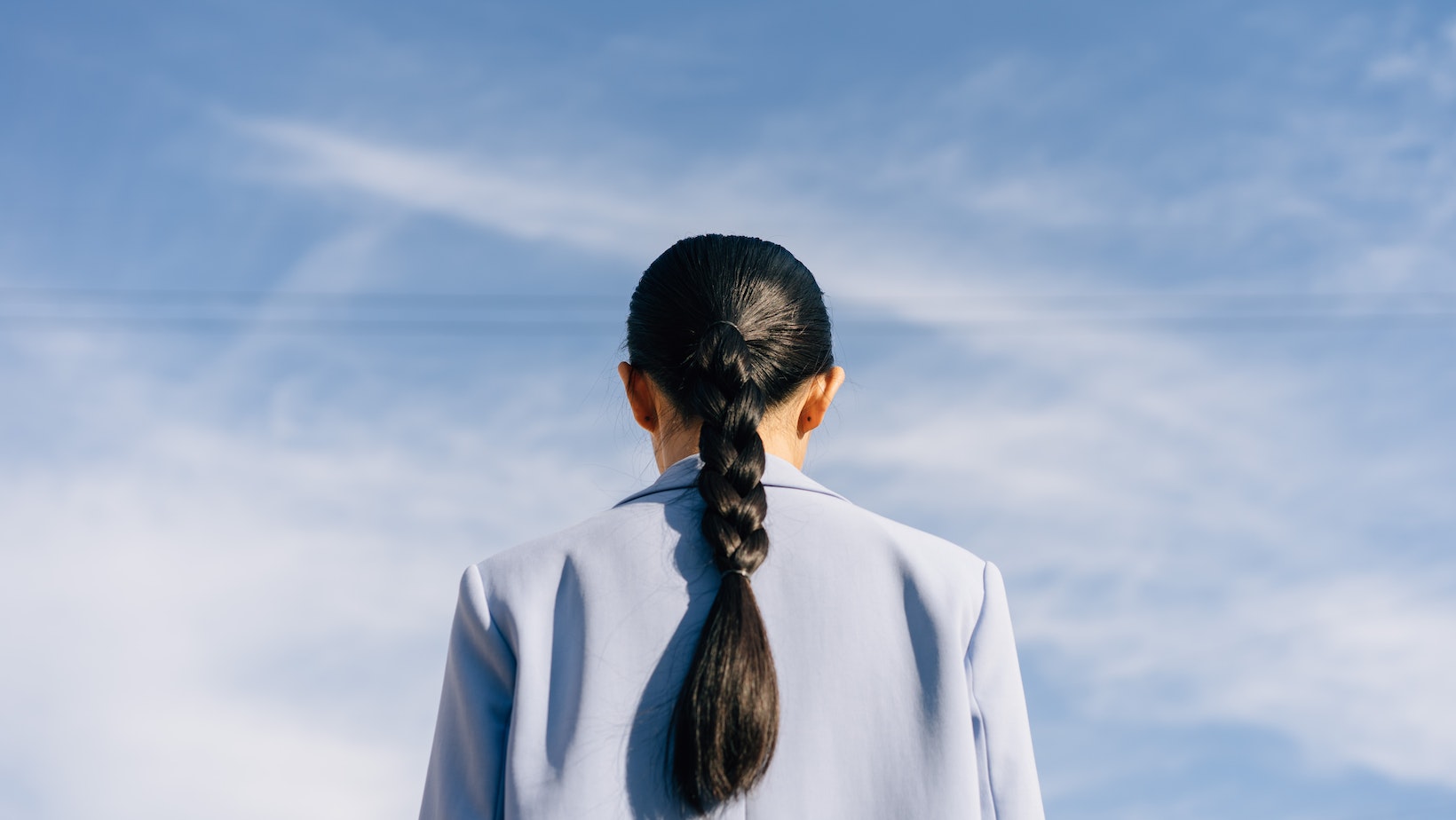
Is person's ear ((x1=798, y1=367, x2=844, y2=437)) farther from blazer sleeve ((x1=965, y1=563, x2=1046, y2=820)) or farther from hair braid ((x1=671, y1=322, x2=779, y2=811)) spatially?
blazer sleeve ((x1=965, y1=563, x2=1046, y2=820))

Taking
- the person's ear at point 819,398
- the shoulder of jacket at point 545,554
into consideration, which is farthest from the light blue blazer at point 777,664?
the person's ear at point 819,398

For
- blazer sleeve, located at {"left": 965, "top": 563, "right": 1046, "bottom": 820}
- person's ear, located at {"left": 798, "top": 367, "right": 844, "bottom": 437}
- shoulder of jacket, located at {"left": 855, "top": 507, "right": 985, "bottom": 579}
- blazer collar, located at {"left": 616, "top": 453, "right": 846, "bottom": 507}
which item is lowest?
blazer sleeve, located at {"left": 965, "top": 563, "right": 1046, "bottom": 820}

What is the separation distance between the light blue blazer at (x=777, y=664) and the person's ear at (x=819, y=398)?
0.41 ft

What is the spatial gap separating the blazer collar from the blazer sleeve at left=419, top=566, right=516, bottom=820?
0.84ft

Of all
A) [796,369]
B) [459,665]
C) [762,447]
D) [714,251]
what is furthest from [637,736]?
[714,251]

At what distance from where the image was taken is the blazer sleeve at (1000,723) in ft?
6.04

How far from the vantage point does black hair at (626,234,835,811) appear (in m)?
1.69

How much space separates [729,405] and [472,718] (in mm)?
534

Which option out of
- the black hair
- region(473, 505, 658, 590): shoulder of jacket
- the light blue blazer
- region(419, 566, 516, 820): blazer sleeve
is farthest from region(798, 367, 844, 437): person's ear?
region(419, 566, 516, 820): blazer sleeve

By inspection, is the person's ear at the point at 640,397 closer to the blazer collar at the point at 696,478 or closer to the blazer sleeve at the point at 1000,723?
the blazer collar at the point at 696,478

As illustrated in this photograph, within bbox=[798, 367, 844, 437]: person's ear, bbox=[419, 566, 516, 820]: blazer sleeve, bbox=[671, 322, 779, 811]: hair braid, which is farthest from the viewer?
bbox=[798, 367, 844, 437]: person's ear

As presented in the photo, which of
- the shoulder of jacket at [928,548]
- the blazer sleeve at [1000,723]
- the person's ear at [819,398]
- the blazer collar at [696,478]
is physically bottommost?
the blazer sleeve at [1000,723]

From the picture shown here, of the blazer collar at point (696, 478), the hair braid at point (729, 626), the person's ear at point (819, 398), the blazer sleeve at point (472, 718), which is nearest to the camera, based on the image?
the hair braid at point (729, 626)

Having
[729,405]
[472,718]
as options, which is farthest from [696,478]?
[472,718]
